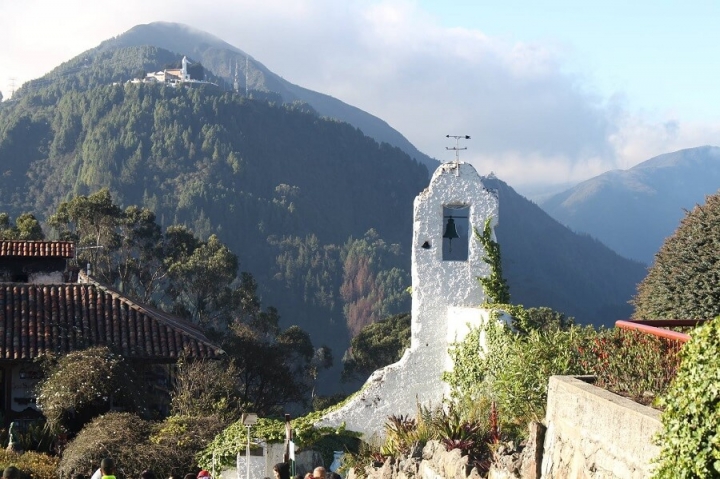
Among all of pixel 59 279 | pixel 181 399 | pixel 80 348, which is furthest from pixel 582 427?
pixel 59 279

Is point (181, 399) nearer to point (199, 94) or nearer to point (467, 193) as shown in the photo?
point (467, 193)

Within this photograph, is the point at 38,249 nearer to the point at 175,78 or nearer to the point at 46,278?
the point at 46,278

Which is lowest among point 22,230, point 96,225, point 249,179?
point 22,230

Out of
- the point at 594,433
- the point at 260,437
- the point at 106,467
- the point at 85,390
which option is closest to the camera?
the point at 594,433

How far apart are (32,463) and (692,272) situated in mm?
10642

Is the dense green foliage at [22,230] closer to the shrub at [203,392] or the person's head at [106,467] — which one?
the shrub at [203,392]

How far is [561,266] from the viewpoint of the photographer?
126750 millimetres

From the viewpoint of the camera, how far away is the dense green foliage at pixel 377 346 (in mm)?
48906

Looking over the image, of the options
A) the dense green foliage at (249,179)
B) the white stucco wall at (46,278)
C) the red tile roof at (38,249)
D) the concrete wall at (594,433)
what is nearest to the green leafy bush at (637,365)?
the concrete wall at (594,433)

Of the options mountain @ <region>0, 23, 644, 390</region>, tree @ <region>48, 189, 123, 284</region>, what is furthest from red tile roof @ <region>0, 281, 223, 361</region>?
mountain @ <region>0, 23, 644, 390</region>

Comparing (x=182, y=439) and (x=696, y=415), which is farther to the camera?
(x=182, y=439)

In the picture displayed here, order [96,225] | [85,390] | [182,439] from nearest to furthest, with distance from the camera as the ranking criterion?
[182,439], [85,390], [96,225]

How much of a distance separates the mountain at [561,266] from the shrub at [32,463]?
85696 mm

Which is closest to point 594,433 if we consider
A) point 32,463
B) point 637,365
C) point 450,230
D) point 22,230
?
point 637,365
